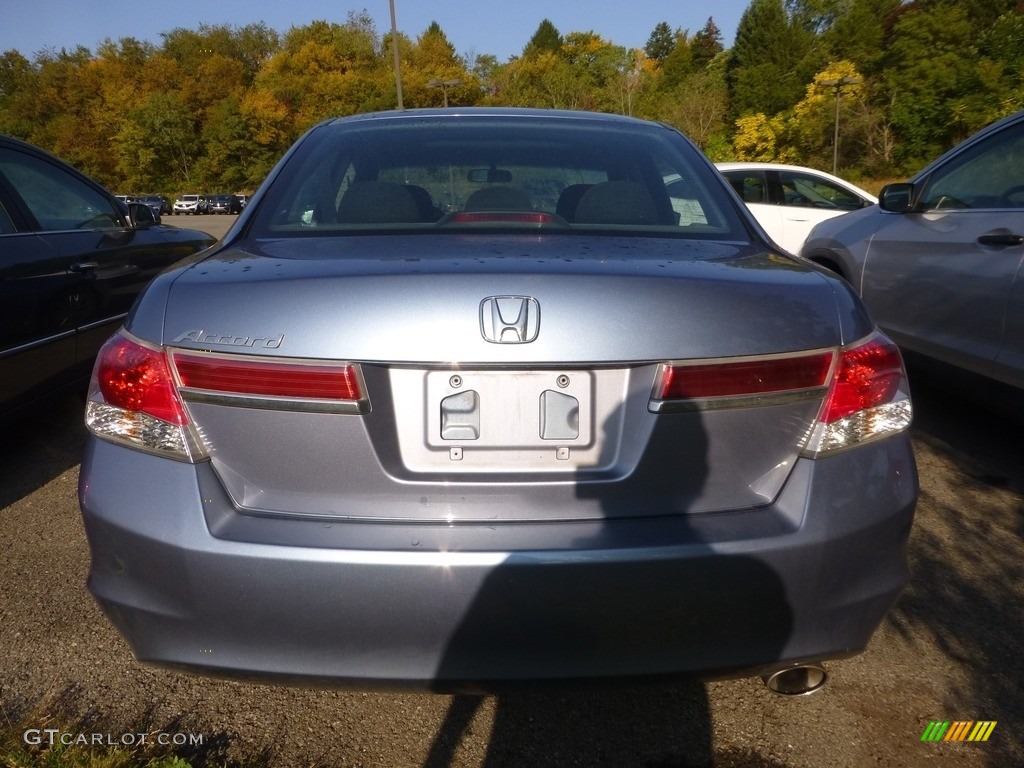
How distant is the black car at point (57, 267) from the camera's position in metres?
3.98

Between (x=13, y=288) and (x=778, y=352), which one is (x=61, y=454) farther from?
(x=778, y=352)

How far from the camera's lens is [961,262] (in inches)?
161

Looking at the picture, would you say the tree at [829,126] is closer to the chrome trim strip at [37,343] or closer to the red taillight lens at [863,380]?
the chrome trim strip at [37,343]

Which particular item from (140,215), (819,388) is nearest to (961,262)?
(819,388)

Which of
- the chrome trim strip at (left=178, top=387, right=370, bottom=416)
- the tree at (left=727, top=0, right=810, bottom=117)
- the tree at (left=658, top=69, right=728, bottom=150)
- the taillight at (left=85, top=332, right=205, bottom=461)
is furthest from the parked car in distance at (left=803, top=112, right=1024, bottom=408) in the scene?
the tree at (left=727, top=0, right=810, bottom=117)

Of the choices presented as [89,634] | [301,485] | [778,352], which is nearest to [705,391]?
[778,352]

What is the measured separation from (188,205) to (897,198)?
57122mm

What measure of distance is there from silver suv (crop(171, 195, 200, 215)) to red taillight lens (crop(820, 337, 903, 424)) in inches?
2315

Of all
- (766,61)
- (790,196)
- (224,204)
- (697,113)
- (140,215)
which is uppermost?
(766,61)

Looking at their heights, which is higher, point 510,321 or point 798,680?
point 510,321

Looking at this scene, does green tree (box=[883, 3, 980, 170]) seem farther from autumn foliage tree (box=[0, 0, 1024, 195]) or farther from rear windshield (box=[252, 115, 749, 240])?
rear windshield (box=[252, 115, 749, 240])

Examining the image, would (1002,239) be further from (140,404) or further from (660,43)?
(660,43)

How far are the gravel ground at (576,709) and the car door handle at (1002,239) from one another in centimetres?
157

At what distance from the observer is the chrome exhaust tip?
193 centimetres
